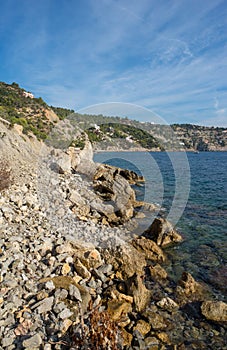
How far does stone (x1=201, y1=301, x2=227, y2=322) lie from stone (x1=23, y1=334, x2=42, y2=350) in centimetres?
441

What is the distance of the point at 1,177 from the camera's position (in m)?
10.3

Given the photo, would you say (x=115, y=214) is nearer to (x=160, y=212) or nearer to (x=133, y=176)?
(x=160, y=212)

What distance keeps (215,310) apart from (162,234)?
4838mm

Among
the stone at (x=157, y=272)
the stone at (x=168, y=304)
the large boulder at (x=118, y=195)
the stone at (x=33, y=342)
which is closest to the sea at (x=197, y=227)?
the stone at (x=157, y=272)

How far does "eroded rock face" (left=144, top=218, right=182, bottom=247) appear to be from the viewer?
11062 mm

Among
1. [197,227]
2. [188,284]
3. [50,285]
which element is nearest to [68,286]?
[50,285]

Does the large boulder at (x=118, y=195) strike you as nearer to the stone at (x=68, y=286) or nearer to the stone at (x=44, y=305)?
the stone at (x=68, y=286)

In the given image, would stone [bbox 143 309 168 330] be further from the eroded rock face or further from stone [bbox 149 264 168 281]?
the eroded rock face

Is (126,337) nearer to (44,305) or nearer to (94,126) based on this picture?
(44,305)

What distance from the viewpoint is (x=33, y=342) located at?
4.27 metres

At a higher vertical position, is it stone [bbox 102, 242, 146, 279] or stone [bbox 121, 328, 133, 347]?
stone [bbox 102, 242, 146, 279]

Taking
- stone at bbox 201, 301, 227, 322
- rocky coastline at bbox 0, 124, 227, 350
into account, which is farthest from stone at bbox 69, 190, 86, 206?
stone at bbox 201, 301, 227, 322

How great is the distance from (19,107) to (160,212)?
4353 cm

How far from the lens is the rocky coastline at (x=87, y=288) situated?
15.2 ft
